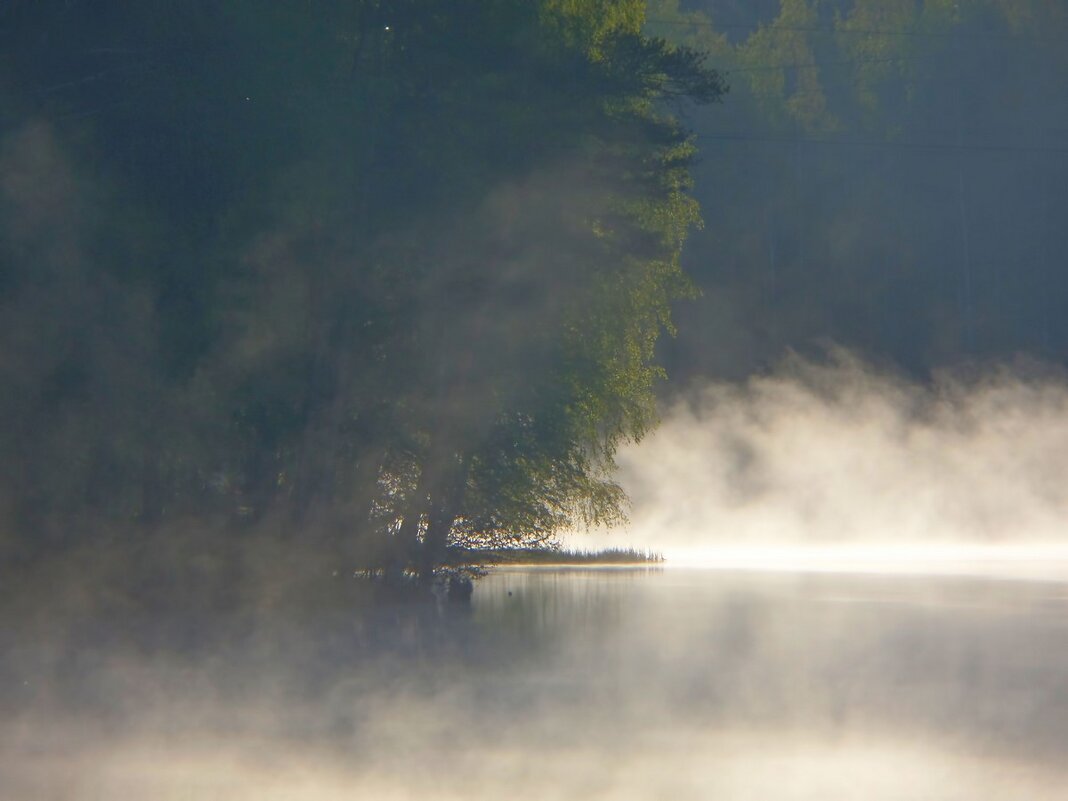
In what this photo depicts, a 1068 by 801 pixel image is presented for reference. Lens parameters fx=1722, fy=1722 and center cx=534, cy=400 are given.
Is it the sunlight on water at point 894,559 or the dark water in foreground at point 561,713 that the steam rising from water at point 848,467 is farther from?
the dark water in foreground at point 561,713

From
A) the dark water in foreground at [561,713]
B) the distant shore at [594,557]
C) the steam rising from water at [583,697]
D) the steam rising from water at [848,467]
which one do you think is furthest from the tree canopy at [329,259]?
the steam rising from water at [848,467]

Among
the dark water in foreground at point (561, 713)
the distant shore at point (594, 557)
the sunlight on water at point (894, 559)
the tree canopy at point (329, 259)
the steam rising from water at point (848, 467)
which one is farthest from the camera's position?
the steam rising from water at point (848, 467)

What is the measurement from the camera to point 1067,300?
7269cm

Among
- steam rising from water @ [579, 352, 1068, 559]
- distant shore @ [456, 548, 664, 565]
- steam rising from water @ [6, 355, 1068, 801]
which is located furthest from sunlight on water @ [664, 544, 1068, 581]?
steam rising from water @ [6, 355, 1068, 801]

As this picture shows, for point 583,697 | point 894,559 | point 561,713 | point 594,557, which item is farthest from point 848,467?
point 561,713

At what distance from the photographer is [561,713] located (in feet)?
35.2

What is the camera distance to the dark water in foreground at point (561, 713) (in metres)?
8.39

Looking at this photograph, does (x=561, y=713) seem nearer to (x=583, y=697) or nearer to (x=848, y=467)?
(x=583, y=697)

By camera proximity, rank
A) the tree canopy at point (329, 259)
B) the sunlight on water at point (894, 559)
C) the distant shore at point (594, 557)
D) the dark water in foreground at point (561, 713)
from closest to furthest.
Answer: the dark water in foreground at point (561, 713)
the tree canopy at point (329, 259)
the sunlight on water at point (894, 559)
the distant shore at point (594, 557)

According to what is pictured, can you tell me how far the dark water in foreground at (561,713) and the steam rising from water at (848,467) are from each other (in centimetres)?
Result: 2368

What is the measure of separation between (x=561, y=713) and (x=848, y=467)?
42.9 metres

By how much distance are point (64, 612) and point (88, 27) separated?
243 inches

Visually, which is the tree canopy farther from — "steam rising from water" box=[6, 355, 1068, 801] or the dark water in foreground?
the dark water in foreground

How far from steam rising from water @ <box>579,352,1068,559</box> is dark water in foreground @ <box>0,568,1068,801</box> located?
23681mm
